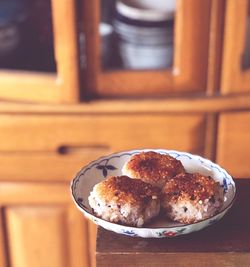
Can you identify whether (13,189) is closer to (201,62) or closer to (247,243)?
(201,62)

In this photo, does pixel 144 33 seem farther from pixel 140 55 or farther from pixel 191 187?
pixel 191 187

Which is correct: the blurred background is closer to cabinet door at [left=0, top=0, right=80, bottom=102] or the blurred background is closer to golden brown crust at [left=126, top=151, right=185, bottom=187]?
cabinet door at [left=0, top=0, right=80, bottom=102]

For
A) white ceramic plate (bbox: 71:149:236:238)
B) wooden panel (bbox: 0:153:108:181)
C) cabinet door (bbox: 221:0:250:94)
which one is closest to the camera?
white ceramic plate (bbox: 71:149:236:238)

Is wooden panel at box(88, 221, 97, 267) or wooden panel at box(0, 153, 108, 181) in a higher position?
wooden panel at box(0, 153, 108, 181)

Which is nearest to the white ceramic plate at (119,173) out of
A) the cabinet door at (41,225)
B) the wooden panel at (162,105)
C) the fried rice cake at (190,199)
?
the fried rice cake at (190,199)

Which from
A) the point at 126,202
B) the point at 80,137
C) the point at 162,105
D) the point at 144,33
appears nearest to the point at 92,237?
the point at 80,137

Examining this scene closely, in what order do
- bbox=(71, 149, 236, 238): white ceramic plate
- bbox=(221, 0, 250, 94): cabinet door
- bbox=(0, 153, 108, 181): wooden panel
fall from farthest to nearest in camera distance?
bbox=(0, 153, 108, 181): wooden panel
bbox=(221, 0, 250, 94): cabinet door
bbox=(71, 149, 236, 238): white ceramic plate

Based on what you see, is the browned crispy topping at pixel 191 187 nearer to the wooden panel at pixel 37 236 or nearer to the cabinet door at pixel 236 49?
the cabinet door at pixel 236 49

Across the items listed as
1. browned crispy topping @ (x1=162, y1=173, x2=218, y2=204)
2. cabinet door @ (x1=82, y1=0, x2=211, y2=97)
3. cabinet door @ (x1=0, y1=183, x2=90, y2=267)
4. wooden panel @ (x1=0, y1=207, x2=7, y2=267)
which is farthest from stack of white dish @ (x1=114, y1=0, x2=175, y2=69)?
browned crispy topping @ (x1=162, y1=173, x2=218, y2=204)
